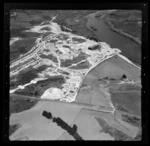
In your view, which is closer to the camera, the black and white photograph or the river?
the black and white photograph

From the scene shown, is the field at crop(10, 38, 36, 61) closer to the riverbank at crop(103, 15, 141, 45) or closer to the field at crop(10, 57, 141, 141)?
the field at crop(10, 57, 141, 141)

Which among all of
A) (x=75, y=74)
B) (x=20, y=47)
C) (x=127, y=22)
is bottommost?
(x=75, y=74)

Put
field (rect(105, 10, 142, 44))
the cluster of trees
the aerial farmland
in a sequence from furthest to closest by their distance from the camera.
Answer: field (rect(105, 10, 142, 44)) → the aerial farmland → the cluster of trees

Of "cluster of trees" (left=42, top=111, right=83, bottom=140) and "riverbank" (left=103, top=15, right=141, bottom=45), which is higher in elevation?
"riverbank" (left=103, top=15, right=141, bottom=45)

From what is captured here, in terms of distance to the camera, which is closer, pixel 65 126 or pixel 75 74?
pixel 65 126

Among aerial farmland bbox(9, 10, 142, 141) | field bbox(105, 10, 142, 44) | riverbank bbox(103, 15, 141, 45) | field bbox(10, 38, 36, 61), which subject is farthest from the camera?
riverbank bbox(103, 15, 141, 45)

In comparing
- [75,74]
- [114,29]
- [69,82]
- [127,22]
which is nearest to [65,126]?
[69,82]

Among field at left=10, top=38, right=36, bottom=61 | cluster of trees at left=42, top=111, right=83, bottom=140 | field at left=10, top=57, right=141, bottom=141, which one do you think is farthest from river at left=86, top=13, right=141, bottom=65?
cluster of trees at left=42, top=111, right=83, bottom=140

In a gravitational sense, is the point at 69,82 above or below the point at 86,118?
above

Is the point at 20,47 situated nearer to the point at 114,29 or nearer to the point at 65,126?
the point at 65,126
